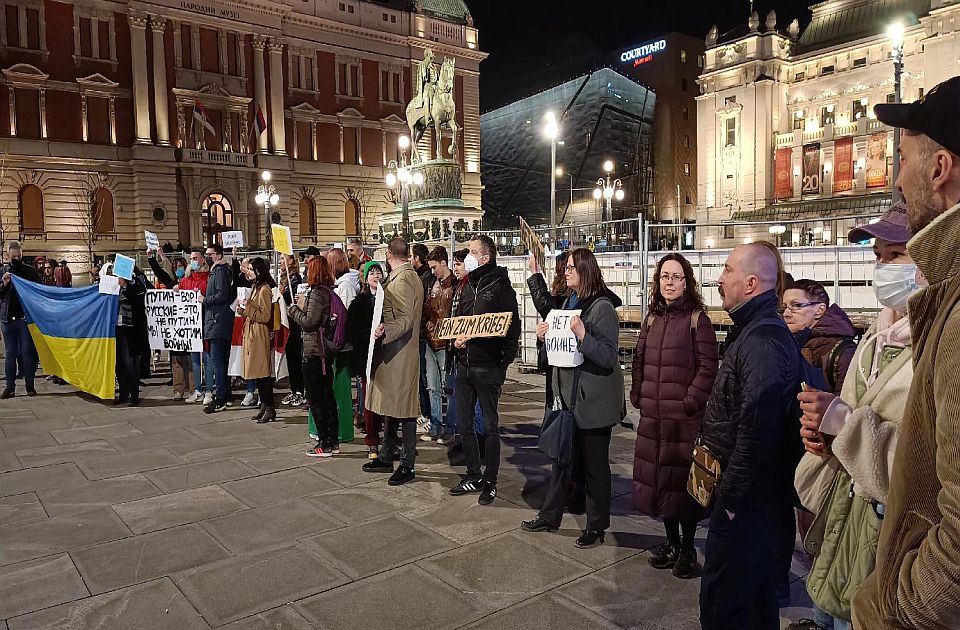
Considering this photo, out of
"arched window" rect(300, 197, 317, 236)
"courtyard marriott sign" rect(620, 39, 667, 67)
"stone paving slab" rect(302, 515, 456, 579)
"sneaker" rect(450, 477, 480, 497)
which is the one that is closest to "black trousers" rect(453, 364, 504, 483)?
"sneaker" rect(450, 477, 480, 497)

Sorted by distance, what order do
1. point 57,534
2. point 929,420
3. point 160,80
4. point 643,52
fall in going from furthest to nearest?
1. point 643,52
2. point 160,80
3. point 57,534
4. point 929,420

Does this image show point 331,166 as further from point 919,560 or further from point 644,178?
point 919,560

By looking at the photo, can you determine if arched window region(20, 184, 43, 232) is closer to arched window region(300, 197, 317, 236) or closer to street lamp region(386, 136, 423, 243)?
arched window region(300, 197, 317, 236)

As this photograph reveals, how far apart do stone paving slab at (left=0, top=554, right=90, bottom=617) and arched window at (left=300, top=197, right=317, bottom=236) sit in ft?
141

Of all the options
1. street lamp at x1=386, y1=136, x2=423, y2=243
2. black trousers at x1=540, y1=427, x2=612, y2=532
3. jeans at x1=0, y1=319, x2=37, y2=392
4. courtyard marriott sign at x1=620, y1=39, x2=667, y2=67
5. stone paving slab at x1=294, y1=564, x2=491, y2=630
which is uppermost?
courtyard marriott sign at x1=620, y1=39, x2=667, y2=67

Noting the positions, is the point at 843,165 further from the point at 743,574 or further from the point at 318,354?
the point at 743,574

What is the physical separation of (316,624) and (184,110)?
140 ft

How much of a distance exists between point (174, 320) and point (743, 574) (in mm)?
10145

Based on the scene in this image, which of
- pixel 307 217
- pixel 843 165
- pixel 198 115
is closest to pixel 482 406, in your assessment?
pixel 198 115

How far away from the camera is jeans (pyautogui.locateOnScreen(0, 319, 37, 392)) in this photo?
39.3ft

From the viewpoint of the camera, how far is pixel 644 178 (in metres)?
69.7

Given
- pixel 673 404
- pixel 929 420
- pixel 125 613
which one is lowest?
pixel 125 613

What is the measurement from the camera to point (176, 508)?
6172 millimetres

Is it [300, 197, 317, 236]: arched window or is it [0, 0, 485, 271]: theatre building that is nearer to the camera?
[0, 0, 485, 271]: theatre building
